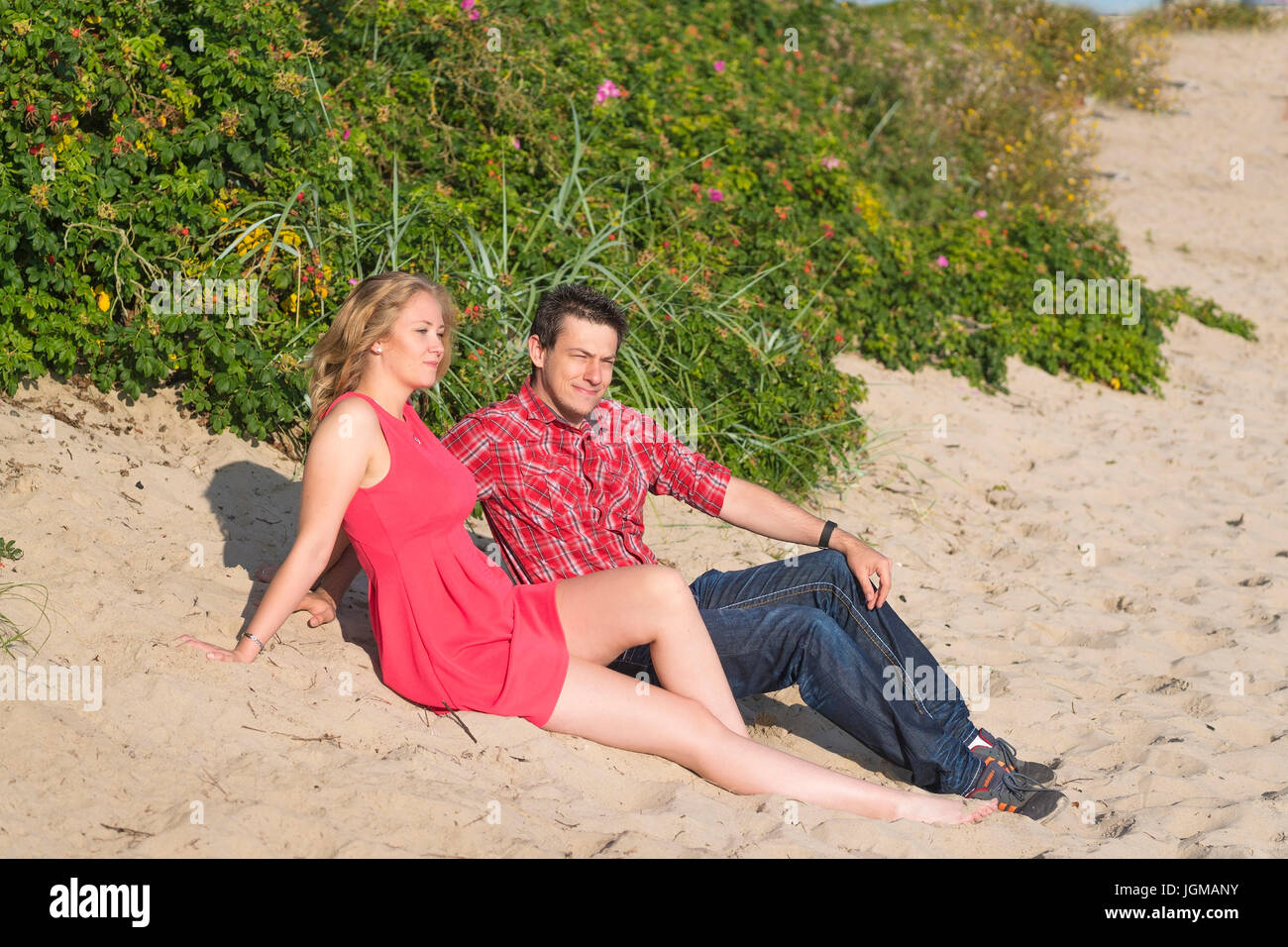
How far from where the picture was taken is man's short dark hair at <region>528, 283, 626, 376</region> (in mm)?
3449

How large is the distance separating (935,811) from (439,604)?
4.66ft

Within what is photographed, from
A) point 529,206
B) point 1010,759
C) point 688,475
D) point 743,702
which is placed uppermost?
point 529,206

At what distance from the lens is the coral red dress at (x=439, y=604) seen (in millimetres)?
3062

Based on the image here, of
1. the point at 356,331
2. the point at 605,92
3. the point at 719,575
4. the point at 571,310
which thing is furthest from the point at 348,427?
the point at 605,92

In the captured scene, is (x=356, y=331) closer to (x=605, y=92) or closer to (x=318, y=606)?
(x=318, y=606)

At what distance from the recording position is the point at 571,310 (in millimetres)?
3443

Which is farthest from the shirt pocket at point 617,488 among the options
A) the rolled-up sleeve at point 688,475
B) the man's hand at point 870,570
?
the man's hand at point 870,570

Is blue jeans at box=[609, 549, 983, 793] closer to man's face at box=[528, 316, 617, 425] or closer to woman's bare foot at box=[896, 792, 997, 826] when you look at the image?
woman's bare foot at box=[896, 792, 997, 826]

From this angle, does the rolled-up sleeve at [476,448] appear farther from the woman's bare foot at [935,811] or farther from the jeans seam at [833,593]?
the woman's bare foot at [935,811]

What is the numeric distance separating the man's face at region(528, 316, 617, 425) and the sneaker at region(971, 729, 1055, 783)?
1.48 meters

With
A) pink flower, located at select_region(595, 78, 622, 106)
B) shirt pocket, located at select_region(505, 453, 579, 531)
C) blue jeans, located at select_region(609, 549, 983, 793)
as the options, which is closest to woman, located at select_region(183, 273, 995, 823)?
blue jeans, located at select_region(609, 549, 983, 793)

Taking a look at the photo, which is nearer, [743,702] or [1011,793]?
[1011,793]

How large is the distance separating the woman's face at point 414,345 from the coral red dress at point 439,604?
0.12m
